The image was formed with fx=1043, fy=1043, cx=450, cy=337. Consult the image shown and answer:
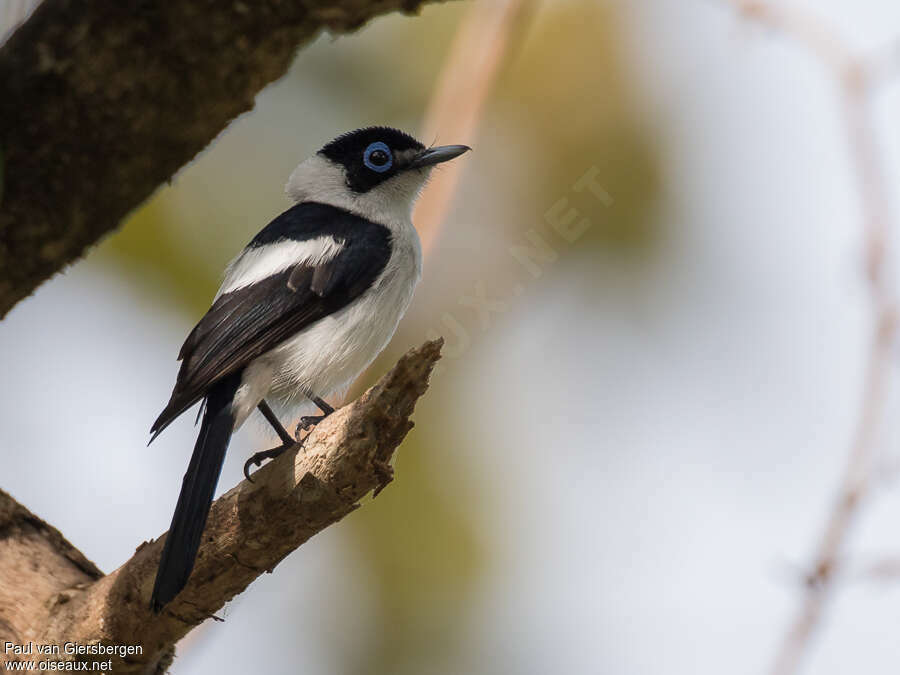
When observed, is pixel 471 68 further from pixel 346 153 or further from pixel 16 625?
pixel 16 625

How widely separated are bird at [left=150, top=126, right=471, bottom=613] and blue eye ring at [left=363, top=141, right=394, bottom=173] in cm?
27

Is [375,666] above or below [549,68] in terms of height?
below

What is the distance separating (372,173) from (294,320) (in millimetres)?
1385

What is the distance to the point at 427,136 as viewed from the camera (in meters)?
5.07

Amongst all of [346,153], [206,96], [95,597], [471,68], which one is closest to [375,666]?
[95,597]

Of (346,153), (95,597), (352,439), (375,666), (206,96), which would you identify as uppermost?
(346,153)

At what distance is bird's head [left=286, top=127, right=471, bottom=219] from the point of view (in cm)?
529

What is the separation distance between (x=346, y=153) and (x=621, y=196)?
1585 millimetres

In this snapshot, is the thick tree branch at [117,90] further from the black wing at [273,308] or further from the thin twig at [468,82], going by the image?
the thin twig at [468,82]

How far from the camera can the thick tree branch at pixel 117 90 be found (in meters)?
2.55

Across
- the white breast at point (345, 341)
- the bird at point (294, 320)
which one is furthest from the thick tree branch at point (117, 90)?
the white breast at point (345, 341)

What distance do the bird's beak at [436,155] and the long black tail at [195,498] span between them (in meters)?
1.70

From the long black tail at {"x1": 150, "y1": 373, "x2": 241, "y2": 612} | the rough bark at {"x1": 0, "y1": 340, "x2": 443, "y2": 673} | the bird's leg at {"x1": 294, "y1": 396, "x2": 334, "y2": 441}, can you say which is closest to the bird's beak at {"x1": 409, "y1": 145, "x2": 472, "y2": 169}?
the bird's leg at {"x1": 294, "y1": 396, "x2": 334, "y2": 441}

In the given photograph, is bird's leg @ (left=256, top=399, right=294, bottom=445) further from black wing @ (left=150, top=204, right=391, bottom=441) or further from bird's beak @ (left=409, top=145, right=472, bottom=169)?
bird's beak @ (left=409, top=145, right=472, bottom=169)
